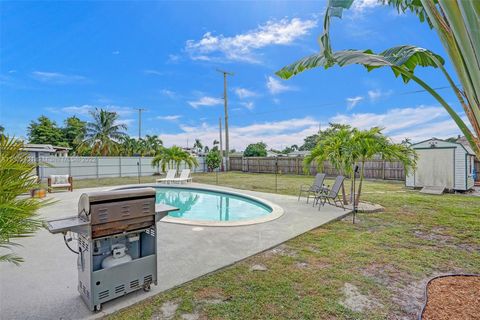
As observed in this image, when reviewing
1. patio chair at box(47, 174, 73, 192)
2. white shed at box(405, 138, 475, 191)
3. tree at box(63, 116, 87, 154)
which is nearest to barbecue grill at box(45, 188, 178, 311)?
patio chair at box(47, 174, 73, 192)

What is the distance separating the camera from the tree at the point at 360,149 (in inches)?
255

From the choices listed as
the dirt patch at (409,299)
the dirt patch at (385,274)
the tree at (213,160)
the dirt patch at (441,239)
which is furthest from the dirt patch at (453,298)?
the tree at (213,160)

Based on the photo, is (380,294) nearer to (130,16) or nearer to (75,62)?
(130,16)

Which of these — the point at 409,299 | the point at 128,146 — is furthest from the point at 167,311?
the point at 128,146

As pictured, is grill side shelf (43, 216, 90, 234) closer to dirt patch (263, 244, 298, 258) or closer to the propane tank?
the propane tank

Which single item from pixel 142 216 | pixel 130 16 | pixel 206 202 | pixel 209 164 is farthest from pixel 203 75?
pixel 142 216

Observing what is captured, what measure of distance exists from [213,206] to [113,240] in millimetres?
6750

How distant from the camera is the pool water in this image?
769 cm

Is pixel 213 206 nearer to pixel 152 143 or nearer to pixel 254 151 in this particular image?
pixel 254 151

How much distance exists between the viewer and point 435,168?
36.6 ft

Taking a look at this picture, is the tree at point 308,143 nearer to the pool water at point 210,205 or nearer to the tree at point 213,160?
the tree at point 213,160

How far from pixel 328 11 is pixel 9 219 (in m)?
2.94

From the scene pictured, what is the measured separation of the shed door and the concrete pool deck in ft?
26.7

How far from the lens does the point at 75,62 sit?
50.6ft
